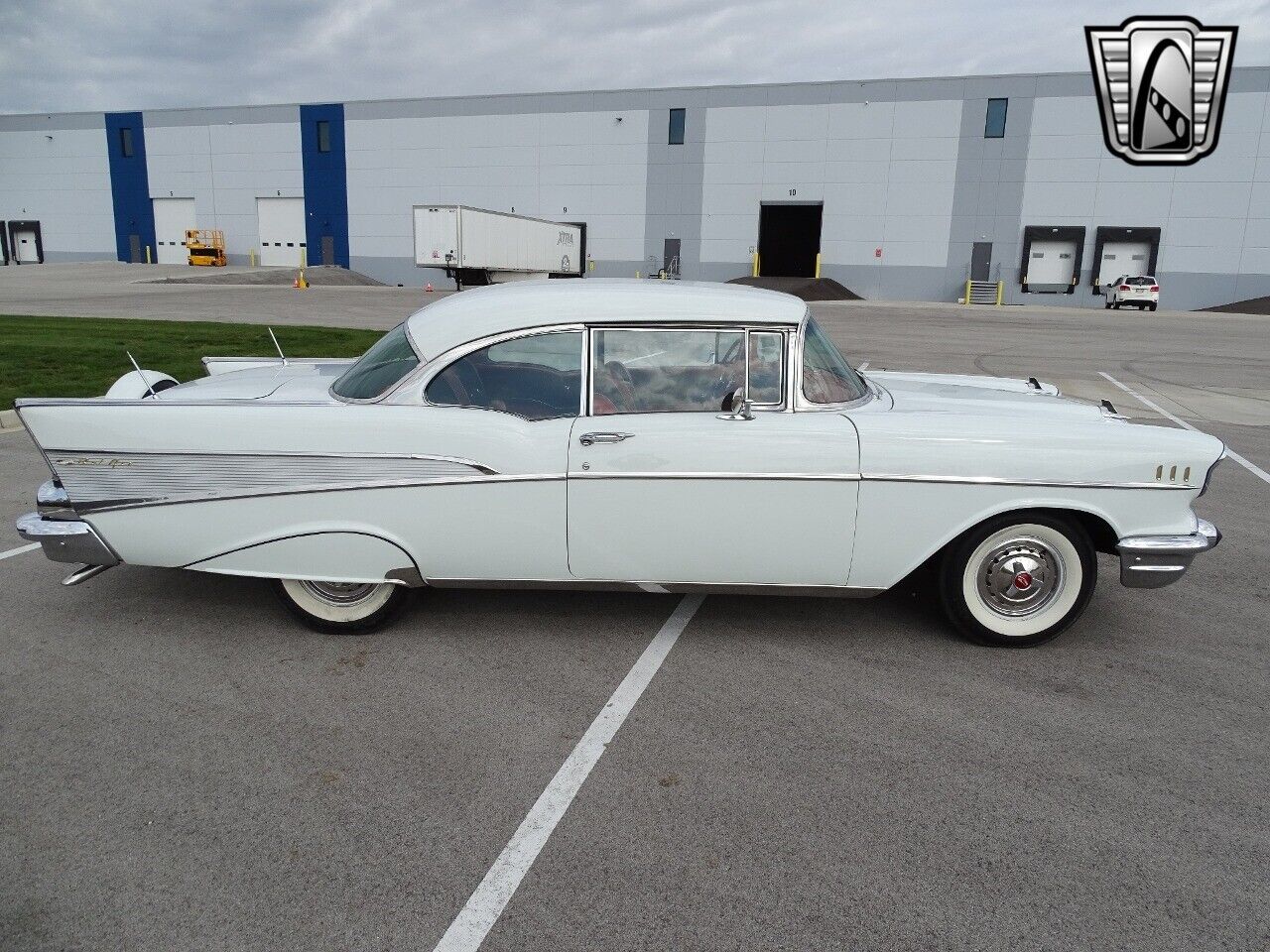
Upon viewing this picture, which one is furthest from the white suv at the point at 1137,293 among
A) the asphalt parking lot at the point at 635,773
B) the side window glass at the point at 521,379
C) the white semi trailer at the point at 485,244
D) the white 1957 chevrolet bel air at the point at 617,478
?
the side window glass at the point at 521,379

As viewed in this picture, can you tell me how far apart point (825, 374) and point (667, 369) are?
2.37ft

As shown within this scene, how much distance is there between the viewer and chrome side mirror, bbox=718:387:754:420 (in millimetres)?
3723

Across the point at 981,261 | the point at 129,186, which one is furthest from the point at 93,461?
the point at 129,186

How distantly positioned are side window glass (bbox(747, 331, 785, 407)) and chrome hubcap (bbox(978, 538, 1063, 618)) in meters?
1.16

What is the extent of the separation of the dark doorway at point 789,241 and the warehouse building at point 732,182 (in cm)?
12

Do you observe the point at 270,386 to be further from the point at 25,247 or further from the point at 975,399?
the point at 25,247

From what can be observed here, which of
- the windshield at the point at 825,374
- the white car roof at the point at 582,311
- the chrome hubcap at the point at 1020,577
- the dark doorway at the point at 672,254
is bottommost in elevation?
the chrome hubcap at the point at 1020,577

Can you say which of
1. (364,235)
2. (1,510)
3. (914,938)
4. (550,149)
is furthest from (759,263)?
(914,938)

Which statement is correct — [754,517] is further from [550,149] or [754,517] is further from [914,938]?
[550,149]

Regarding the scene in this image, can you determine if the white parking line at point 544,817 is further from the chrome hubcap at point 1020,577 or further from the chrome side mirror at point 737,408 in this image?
the chrome hubcap at point 1020,577

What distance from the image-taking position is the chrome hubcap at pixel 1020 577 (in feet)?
12.7

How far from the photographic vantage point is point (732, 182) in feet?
144

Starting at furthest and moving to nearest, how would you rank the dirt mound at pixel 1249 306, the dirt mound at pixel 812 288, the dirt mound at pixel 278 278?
the dirt mound at pixel 278 278, the dirt mound at pixel 812 288, the dirt mound at pixel 1249 306

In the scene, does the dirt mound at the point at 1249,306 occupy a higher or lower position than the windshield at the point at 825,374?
lower
